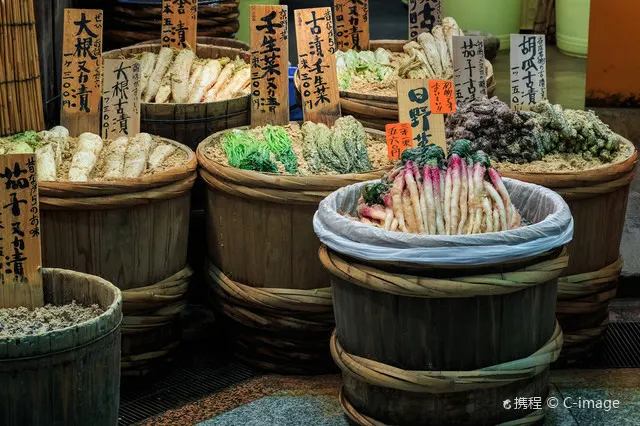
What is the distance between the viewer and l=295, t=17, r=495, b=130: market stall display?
5.49 m

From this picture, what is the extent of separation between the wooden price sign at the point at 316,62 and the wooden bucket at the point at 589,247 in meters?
1.20

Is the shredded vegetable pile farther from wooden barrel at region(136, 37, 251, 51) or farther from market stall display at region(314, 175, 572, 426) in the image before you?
wooden barrel at region(136, 37, 251, 51)

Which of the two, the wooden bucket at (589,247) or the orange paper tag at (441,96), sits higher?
the orange paper tag at (441,96)

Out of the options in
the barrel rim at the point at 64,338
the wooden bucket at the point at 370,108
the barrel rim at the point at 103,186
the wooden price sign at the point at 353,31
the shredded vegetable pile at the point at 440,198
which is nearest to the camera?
the barrel rim at the point at 64,338

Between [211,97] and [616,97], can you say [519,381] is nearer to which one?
[211,97]

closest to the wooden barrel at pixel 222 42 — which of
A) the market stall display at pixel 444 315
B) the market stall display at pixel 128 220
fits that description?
the market stall display at pixel 128 220

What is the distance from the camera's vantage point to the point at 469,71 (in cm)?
519

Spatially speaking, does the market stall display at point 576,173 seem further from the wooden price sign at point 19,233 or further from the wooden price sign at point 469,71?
the wooden price sign at point 19,233

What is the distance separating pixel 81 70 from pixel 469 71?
202 centimetres

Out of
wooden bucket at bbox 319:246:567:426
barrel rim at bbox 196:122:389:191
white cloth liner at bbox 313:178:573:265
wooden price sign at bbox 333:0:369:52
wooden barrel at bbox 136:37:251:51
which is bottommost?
wooden bucket at bbox 319:246:567:426

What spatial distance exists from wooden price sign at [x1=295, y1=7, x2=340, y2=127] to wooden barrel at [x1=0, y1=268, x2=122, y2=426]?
2098mm

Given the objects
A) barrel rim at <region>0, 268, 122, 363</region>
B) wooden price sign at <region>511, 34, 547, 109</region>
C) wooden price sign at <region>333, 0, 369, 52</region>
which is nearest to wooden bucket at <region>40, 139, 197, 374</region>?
barrel rim at <region>0, 268, 122, 363</region>

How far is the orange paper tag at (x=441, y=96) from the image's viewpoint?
476 cm

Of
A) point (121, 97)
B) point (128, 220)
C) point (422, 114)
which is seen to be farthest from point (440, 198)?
point (121, 97)
